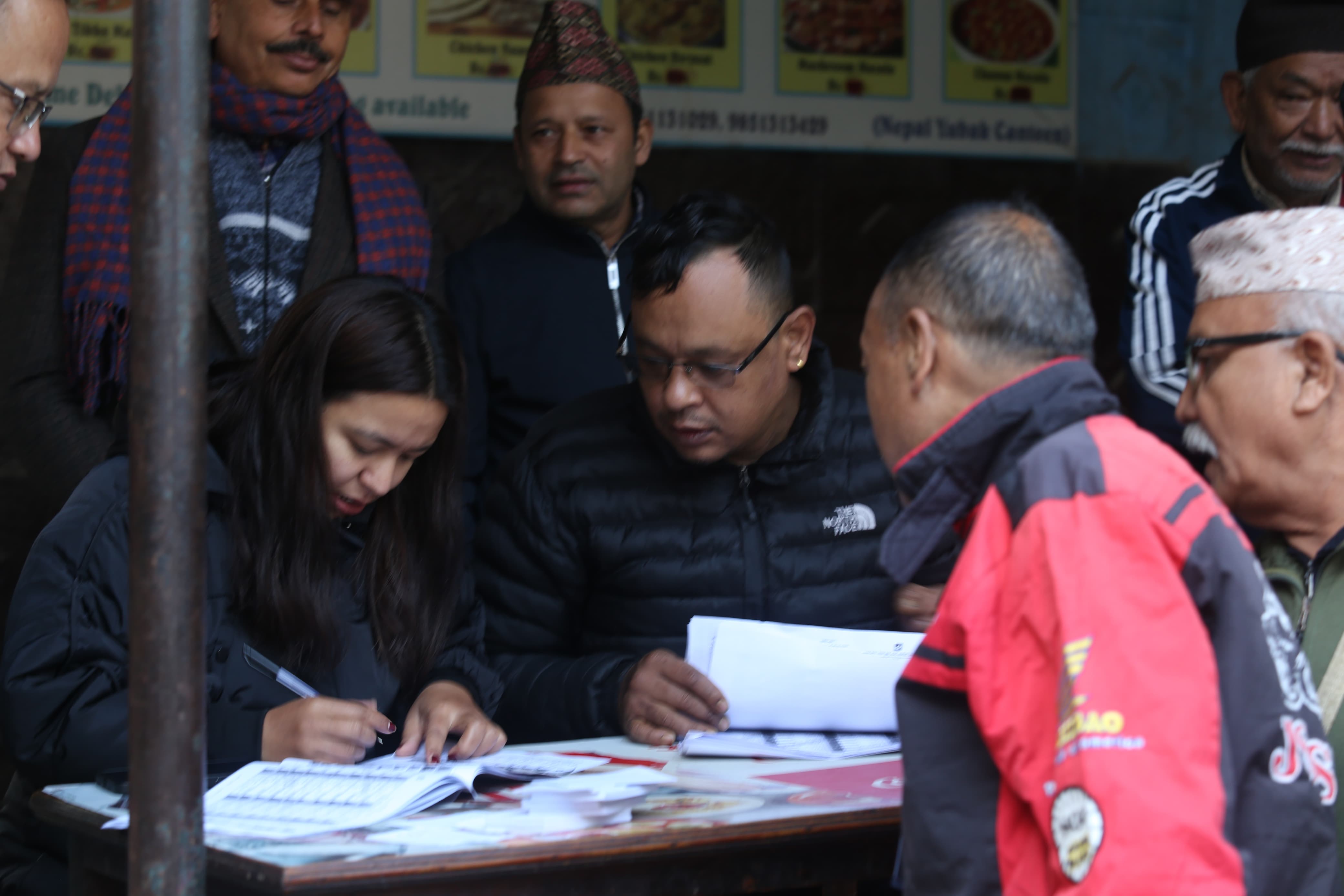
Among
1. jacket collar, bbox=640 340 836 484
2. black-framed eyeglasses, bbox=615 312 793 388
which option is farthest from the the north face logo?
black-framed eyeglasses, bbox=615 312 793 388

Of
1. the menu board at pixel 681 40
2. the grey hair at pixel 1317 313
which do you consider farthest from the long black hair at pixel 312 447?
the menu board at pixel 681 40

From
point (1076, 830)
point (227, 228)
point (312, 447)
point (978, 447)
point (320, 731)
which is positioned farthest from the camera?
point (227, 228)

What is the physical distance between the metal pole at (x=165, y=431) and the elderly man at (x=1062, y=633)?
0.68 m

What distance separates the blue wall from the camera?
167 inches

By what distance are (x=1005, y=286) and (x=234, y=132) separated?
1862 millimetres

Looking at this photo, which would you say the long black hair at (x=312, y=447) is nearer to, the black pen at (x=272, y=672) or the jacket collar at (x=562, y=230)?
the black pen at (x=272, y=672)

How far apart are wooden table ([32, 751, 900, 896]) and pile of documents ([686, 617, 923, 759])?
14.5 inches

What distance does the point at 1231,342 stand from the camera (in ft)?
5.88

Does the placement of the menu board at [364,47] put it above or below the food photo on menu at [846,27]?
below

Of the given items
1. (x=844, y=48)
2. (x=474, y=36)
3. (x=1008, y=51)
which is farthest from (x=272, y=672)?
(x=1008, y=51)

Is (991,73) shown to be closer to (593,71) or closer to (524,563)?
(593,71)

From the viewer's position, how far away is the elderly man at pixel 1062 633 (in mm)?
1194

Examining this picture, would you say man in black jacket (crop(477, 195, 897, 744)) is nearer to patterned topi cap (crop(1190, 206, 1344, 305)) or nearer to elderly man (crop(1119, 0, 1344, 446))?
elderly man (crop(1119, 0, 1344, 446))

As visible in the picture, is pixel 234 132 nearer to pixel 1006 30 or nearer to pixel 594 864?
pixel 594 864
